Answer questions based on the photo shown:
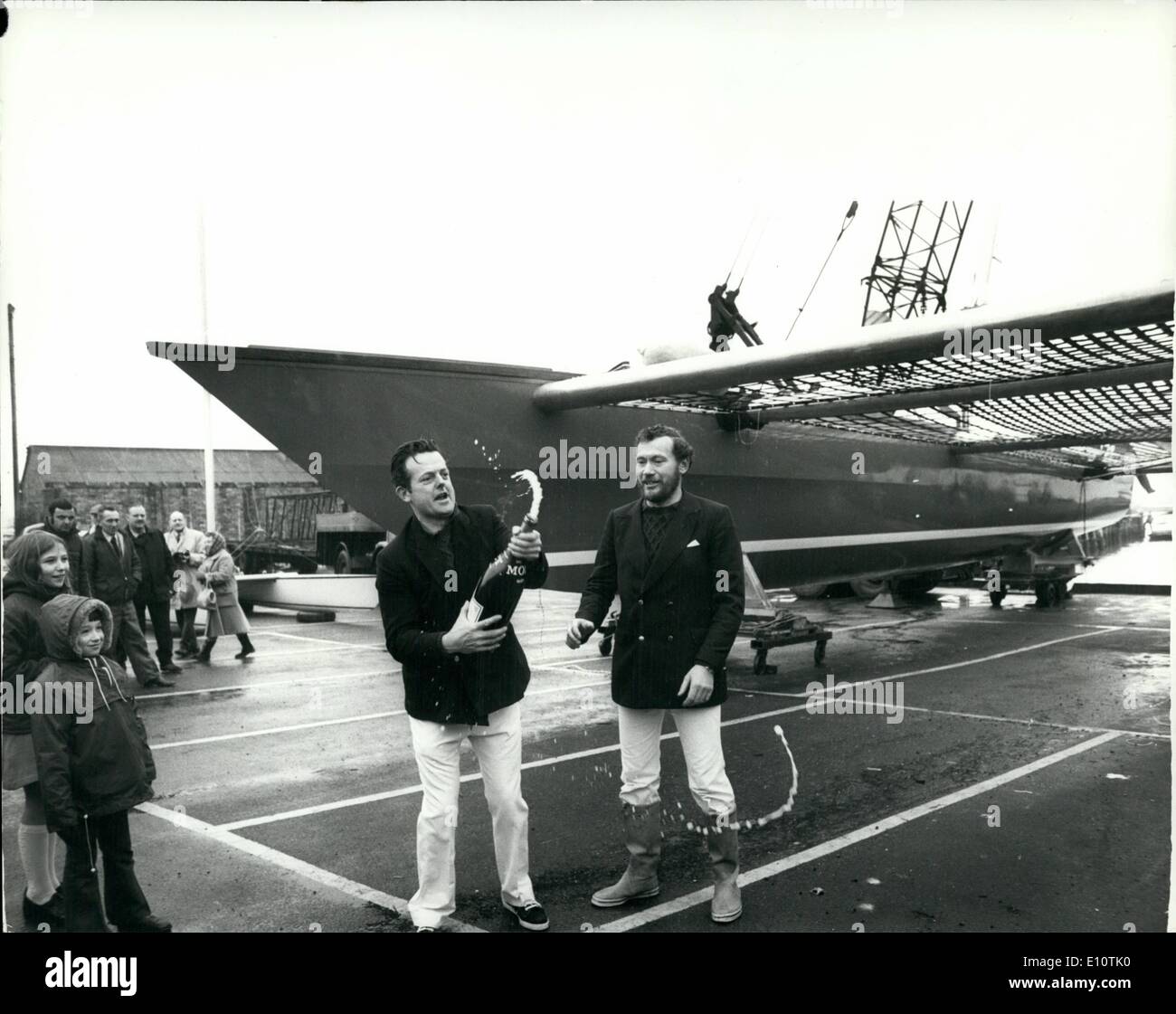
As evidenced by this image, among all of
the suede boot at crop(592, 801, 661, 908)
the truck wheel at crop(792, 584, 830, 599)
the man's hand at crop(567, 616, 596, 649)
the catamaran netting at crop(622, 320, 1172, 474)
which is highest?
the catamaran netting at crop(622, 320, 1172, 474)

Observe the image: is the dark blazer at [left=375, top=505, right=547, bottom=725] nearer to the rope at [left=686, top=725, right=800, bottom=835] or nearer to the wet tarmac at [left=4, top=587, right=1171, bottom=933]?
the wet tarmac at [left=4, top=587, right=1171, bottom=933]

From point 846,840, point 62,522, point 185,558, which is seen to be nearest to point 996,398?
point 846,840

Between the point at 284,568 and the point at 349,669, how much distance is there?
22.9ft

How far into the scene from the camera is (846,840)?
3.44m

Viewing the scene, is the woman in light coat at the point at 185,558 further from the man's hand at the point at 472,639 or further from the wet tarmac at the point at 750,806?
the man's hand at the point at 472,639

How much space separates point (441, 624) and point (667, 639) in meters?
0.74

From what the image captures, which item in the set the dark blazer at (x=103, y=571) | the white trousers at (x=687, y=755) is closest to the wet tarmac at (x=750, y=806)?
the white trousers at (x=687, y=755)

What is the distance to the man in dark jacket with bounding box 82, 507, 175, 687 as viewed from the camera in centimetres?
570

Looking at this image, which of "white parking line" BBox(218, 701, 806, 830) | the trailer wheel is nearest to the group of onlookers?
"white parking line" BBox(218, 701, 806, 830)

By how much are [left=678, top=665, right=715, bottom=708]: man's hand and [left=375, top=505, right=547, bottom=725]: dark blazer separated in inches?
20.4

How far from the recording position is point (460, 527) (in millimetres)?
2812
